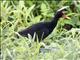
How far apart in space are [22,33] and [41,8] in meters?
1.43

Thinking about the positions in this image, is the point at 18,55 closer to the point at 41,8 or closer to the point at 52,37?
the point at 52,37

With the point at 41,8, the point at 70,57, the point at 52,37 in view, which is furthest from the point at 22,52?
the point at 41,8

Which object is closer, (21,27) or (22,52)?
(22,52)

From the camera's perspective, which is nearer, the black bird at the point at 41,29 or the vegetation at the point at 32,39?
the vegetation at the point at 32,39

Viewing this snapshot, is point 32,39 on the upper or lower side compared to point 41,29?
lower

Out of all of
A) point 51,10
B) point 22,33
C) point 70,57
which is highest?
point 51,10

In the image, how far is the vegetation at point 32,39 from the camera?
15.1 ft

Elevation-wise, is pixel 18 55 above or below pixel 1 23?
below

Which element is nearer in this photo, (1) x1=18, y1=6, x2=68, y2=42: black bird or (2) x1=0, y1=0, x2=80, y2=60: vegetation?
(2) x1=0, y1=0, x2=80, y2=60: vegetation

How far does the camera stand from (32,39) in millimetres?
5035

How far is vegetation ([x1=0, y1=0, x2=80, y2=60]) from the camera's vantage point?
459 cm

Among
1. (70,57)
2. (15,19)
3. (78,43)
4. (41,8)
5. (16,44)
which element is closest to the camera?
(70,57)

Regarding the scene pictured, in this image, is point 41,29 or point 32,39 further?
point 41,29

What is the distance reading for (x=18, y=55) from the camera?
4.62 m
